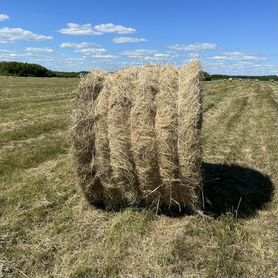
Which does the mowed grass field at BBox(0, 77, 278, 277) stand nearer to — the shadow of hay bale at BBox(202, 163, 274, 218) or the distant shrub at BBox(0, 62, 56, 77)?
the shadow of hay bale at BBox(202, 163, 274, 218)

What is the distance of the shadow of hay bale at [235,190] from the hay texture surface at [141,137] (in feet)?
2.01

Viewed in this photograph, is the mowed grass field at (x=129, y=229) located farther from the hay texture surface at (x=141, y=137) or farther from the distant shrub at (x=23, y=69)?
the distant shrub at (x=23, y=69)

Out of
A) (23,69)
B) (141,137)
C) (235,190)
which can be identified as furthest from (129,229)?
(23,69)

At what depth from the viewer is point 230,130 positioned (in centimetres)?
1224

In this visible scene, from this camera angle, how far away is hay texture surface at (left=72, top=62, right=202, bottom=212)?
18.7 ft

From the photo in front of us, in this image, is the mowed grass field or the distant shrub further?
the distant shrub

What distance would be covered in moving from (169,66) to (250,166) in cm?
312

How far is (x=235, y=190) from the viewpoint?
23.5 ft

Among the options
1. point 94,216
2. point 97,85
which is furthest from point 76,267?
point 97,85

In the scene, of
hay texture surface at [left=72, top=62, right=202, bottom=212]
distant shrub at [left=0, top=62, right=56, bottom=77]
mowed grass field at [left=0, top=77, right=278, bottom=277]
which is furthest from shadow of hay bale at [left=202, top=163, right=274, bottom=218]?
distant shrub at [left=0, top=62, right=56, bottom=77]

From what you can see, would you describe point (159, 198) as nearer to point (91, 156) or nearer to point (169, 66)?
point (91, 156)

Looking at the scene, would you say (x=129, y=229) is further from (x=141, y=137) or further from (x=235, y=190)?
(x=235, y=190)

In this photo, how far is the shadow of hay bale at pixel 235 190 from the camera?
6371 millimetres

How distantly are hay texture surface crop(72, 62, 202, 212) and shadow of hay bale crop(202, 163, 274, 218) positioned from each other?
61cm
